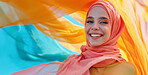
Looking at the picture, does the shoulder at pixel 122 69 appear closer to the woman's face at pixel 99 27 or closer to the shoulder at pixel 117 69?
the shoulder at pixel 117 69

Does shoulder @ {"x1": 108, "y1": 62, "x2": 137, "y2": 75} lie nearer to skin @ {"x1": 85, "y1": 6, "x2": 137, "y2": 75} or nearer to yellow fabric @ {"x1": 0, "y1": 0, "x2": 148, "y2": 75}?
skin @ {"x1": 85, "y1": 6, "x2": 137, "y2": 75}

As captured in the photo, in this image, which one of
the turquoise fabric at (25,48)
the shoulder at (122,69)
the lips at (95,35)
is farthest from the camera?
the turquoise fabric at (25,48)

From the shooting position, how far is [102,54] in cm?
186

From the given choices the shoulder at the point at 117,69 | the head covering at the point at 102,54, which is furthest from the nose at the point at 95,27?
the shoulder at the point at 117,69

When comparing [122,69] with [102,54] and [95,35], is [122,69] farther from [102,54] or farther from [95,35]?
[95,35]

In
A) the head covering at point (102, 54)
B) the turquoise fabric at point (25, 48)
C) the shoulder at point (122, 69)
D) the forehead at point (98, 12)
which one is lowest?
the shoulder at point (122, 69)

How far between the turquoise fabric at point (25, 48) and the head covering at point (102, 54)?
1.11 m

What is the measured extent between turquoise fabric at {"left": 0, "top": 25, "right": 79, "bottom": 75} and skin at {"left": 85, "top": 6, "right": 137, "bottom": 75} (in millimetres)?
1313

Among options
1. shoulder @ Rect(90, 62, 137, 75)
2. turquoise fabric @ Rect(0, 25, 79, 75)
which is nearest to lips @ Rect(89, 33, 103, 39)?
shoulder @ Rect(90, 62, 137, 75)

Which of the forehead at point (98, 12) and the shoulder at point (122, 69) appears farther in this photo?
the forehead at point (98, 12)

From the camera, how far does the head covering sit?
1.83 m

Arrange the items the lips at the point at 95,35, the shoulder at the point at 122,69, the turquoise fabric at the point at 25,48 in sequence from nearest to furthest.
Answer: the shoulder at the point at 122,69
the lips at the point at 95,35
the turquoise fabric at the point at 25,48

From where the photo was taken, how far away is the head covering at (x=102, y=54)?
71.9 inches

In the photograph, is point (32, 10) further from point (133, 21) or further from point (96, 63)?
point (133, 21)
